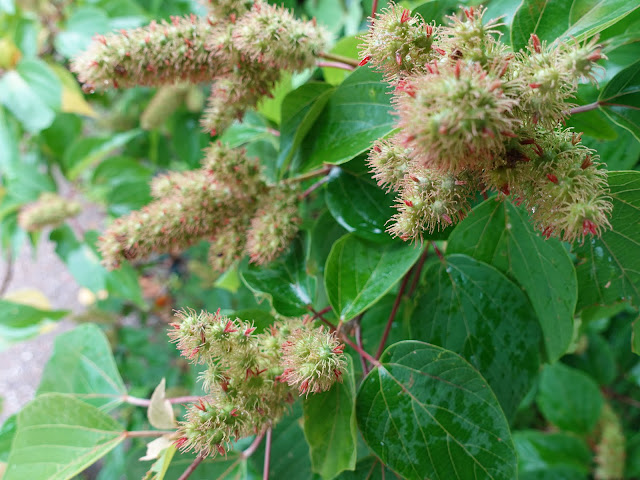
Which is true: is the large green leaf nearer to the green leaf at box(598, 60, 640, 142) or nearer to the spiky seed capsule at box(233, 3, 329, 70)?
the green leaf at box(598, 60, 640, 142)

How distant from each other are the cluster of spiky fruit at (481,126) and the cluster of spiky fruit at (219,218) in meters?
0.27

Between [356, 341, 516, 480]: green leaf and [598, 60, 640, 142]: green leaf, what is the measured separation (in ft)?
1.21

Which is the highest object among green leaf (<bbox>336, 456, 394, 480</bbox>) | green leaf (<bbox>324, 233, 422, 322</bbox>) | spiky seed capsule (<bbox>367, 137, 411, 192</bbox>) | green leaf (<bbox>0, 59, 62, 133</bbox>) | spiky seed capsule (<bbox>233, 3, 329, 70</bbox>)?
spiky seed capsule (<bbox>233, 3, 329, 70</bbox>)

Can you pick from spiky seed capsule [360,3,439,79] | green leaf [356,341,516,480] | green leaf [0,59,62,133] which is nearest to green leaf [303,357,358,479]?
green leaf [356,341,516,480]

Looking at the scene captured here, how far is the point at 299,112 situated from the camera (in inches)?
27.9

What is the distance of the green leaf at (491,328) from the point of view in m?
0.67

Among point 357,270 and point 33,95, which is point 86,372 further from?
point 33,95

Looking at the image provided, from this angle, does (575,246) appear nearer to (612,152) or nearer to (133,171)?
(612,152)

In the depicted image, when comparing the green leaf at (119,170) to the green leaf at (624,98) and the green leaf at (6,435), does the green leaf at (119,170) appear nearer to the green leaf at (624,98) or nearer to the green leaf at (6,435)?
the green leaf at (6,435)

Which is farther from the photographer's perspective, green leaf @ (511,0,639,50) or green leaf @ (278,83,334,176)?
green leaf @ (278,83,334,176)

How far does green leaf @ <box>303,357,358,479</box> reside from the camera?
1.98 ft

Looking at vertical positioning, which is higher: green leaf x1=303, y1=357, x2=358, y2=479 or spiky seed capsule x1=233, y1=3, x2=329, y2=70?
spiky seed capsule x1=233, y1=3, x2=329, y2=70

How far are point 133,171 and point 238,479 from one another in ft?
3.50

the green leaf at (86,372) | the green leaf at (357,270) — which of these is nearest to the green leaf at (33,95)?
the green leaf at (86,372)
